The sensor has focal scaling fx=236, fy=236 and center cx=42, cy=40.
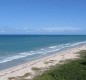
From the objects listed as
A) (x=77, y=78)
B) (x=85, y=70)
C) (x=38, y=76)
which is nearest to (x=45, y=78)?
(x=38, y=76)

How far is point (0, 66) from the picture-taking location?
26594mm

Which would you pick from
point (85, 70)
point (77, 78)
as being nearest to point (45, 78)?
point (77, 78)

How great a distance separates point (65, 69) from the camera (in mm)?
22438

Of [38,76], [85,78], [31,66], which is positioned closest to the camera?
[85,78]

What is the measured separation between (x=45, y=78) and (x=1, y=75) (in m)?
4.38

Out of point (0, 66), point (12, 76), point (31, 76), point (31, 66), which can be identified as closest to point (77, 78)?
point (31, 76)

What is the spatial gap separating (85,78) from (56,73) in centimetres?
294

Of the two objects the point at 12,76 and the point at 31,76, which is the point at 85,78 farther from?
the point at 12,76

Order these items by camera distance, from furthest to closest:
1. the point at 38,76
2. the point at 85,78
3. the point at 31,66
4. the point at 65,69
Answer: the point at 31,66
the point at 65,69
the point at 38,76
the point at 85,78

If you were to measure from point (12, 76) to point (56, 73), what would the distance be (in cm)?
392

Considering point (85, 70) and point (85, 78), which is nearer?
point (85, 78)

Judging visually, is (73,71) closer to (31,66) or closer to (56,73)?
(56,73)

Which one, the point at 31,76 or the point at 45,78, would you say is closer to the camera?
the point at 45,78

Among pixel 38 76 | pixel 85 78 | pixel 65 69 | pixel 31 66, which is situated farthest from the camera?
pixel 31 66
